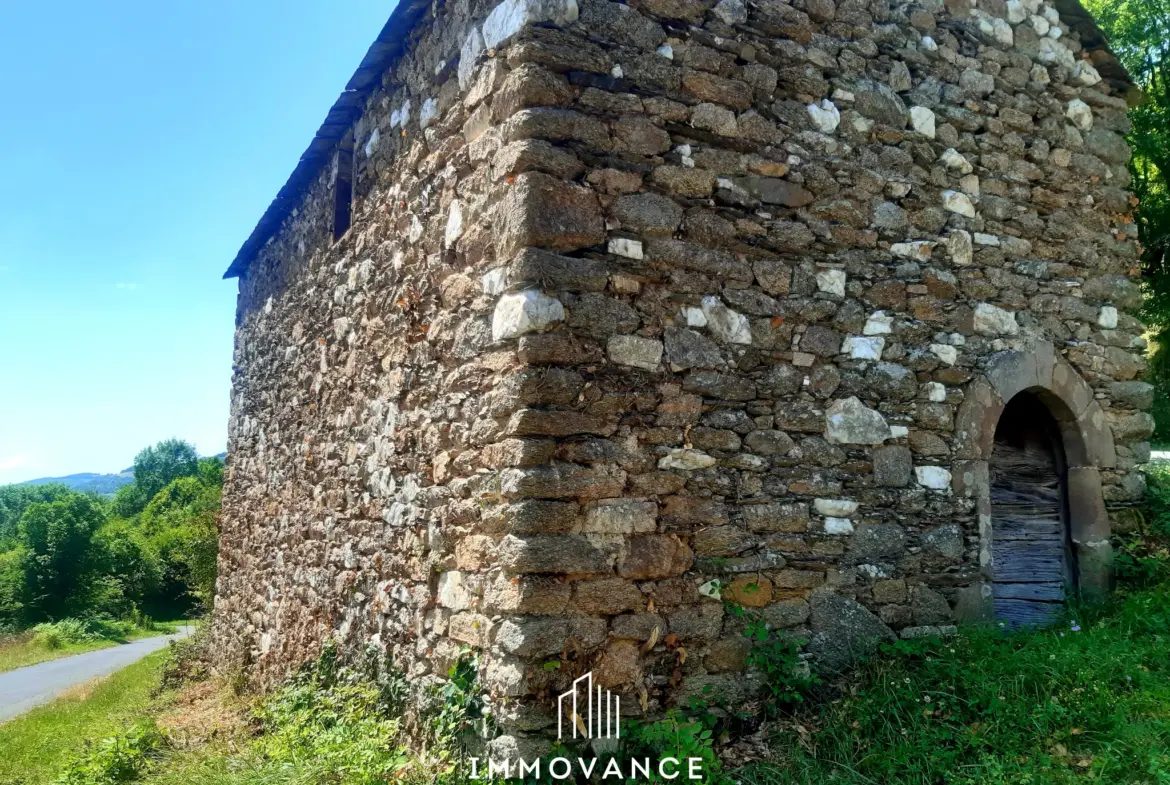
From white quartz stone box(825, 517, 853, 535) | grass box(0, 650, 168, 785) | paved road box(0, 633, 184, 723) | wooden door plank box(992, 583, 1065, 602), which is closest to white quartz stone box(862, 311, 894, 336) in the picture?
white quartz stone box(825, 517, 853, 535)

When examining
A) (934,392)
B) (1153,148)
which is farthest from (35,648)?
(1153,148)

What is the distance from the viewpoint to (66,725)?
27.9ft

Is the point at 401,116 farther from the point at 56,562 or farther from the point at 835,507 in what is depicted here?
the point at 56,562

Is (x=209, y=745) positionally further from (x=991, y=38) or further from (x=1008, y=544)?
(x=991, y=38)

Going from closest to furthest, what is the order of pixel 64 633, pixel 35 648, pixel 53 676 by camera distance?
pixel 53 676, pixel 35 648, pixel 64 633

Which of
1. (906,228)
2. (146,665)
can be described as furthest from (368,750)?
(146,665)

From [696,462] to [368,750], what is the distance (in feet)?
7.52

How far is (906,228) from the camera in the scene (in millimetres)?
4859

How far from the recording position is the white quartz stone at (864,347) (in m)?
4.57

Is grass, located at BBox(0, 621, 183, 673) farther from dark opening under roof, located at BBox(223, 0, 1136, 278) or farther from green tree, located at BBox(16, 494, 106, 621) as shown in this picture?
dark opening under roof, located at BBox(223, 0, 1136, 278)

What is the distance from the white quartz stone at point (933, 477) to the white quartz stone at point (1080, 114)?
2906 mm

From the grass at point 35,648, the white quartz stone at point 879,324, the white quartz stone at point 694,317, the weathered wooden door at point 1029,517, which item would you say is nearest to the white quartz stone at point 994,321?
the weathered wooden door at point 1029,517

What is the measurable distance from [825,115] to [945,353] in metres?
1.58

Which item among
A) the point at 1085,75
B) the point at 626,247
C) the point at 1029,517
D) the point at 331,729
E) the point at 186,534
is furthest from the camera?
the point at 186,534
